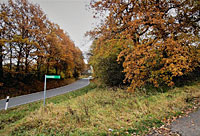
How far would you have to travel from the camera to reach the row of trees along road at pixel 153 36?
549cm

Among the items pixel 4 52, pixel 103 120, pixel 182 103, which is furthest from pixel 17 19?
pixel 182 103

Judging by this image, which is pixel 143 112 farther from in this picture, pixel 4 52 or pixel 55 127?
pixel 4 52

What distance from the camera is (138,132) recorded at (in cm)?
272

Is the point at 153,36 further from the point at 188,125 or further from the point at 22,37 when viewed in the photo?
the point at 22,37

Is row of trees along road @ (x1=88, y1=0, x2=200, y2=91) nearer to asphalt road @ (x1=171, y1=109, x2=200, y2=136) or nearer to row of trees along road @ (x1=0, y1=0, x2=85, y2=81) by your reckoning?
asphalt road @ (x1=171, y1=109, x2=200, y2=136)

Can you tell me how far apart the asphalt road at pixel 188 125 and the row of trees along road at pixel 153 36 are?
2.36 metres

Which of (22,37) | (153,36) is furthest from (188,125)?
(22,37)

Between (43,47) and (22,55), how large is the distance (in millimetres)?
2595

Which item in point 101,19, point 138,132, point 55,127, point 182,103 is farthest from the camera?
point 101,19

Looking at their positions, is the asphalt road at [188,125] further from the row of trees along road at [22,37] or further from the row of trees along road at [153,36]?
the row of trees along road at [22,37]

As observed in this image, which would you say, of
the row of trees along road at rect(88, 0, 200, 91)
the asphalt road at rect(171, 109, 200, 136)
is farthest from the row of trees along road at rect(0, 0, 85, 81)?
the asphalt road at rect(171, 109, 200, 136)

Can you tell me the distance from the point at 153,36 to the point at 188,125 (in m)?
5.78

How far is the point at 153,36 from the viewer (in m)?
7.14

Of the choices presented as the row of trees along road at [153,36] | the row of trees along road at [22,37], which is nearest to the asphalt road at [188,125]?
the row of trees along road at [153,36]
